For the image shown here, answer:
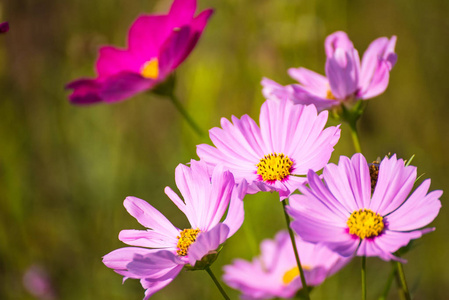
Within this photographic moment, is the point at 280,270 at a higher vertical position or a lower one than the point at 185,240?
lower

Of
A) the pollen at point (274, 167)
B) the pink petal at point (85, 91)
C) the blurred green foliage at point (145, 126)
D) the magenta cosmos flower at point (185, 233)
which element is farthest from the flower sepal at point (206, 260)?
the blurred green foliage at point (145, 126)

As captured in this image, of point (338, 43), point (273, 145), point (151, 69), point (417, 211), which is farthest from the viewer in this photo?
point (151, 69)

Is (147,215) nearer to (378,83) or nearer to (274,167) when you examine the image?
(274,167)

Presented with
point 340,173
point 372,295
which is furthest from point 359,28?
point 340,173

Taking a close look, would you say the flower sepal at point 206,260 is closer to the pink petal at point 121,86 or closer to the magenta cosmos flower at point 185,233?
the magenta cosmos flower at point 185,233

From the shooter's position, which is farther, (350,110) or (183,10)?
(183,10)

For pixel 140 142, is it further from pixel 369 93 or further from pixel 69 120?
pixel 369 93

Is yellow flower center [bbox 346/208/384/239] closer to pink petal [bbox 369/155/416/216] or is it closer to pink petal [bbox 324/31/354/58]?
pink petal [bbox 369/155/416/216]

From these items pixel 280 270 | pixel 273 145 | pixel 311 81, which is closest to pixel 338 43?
pixel 311 81

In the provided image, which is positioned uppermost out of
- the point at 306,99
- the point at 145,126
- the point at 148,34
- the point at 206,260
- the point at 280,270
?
the point at 148,34
